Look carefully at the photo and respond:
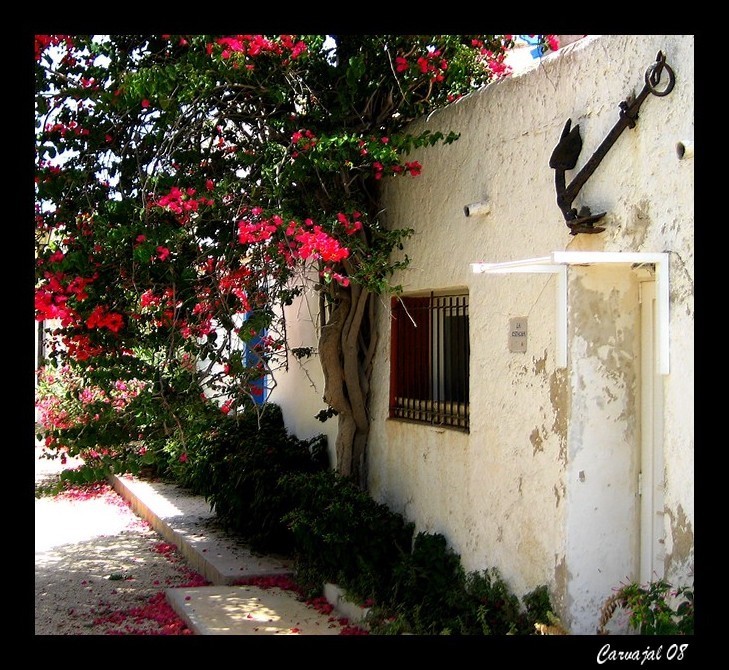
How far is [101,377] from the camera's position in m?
6.14

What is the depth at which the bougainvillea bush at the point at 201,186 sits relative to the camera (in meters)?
6.11

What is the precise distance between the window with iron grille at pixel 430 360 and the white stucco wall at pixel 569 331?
205mm

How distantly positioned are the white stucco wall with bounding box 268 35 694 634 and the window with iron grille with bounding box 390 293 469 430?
205 mm


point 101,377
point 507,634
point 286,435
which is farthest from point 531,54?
point 507,634

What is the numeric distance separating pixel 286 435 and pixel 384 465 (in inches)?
93.2

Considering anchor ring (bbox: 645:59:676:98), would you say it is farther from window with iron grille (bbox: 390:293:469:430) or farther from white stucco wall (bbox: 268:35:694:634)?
window with iron grille (bbox: 390:293:469:430)

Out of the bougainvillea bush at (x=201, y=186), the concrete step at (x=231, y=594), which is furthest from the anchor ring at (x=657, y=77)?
the concrete step at (x=231, y=594)

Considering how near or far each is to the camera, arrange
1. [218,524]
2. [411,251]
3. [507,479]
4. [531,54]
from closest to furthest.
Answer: [507,479], [411,251], [218,524], [531,54]

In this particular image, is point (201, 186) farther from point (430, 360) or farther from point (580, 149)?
point (580, 149)

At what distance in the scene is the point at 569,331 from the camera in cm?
498

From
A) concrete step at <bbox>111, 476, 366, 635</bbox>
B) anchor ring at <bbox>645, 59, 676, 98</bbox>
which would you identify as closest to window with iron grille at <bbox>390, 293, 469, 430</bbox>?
concrete step at <bbox>111, 476, 366, 635</bbox>

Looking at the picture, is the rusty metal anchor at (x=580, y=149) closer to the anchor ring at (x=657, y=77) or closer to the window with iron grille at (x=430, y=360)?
the anchor ring at (x=657, y=77)

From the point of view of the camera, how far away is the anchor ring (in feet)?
14.5
